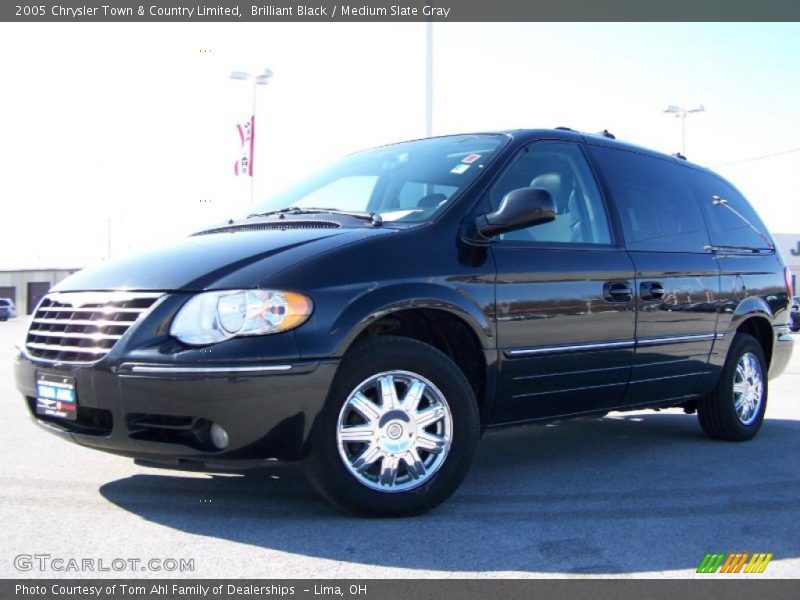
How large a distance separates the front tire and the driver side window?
1.02 m

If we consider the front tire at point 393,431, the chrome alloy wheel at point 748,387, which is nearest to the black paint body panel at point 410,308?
the front tire at point 393,431

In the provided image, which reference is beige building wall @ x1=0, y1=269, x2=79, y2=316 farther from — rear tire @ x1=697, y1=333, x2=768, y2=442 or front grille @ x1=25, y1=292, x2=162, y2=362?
front grille @ x1=25, y1=292, x2=162, y2=362

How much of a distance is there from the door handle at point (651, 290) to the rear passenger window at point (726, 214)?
3.20 feet

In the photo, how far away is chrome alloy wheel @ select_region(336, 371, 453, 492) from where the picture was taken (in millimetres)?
3732

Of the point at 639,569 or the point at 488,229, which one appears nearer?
the point at 639,569

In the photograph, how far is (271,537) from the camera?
11.5ft

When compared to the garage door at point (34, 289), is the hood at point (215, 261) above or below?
above

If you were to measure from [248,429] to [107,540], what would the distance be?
0.69 meters

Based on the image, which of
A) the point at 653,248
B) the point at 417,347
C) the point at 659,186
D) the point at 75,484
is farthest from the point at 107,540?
the point at 659,186

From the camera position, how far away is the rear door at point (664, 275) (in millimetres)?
5094

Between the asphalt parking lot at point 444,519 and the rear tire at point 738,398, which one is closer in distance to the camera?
the asphalt parking lot at point 444,519

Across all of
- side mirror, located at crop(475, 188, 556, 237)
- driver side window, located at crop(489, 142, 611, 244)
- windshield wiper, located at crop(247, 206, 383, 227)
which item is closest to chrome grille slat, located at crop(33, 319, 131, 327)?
windshield wiper, located at crop(247, 206, 383, 227)

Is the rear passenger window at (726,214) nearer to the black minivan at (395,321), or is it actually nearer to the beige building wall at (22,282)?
the black minivan at (395,321)
